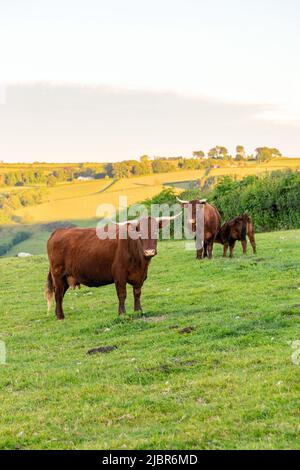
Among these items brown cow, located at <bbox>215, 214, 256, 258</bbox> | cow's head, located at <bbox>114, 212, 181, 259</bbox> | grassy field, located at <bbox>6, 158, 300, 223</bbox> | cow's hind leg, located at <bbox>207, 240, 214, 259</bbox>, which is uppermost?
cow's head, located at <bbox>114, 212, 181, 259</bbox>

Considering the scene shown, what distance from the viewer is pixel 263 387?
8.45 metres

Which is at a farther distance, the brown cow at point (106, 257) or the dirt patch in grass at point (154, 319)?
the brown cow at point (106, 257)

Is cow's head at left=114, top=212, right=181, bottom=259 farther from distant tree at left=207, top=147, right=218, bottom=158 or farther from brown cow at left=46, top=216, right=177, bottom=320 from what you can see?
distant tree at left=207, top=147, right=218, bottom=158

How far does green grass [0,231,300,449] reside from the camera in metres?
7.38

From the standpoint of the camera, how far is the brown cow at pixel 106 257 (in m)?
14.7

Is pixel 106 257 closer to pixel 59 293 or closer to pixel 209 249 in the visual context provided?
pixel 59 293

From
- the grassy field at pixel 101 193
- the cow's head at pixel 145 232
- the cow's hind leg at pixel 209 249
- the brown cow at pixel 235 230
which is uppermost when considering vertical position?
the cow's head at pixel 145 232

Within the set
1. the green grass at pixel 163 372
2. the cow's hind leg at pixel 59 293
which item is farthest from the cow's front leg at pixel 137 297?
the cow's hind leg at pixel 59 293

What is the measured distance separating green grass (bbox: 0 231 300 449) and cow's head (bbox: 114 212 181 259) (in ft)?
4.94

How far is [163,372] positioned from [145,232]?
536cm

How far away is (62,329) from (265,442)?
27.6 feet

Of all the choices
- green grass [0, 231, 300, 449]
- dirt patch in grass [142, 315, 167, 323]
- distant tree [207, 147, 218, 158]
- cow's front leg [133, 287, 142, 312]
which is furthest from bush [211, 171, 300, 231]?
distant tree [207, 147, 218, 158]

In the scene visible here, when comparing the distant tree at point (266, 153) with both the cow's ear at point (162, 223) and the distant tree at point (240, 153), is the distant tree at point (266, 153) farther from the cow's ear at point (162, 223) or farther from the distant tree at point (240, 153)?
the cow's ear at point (162, 223)
